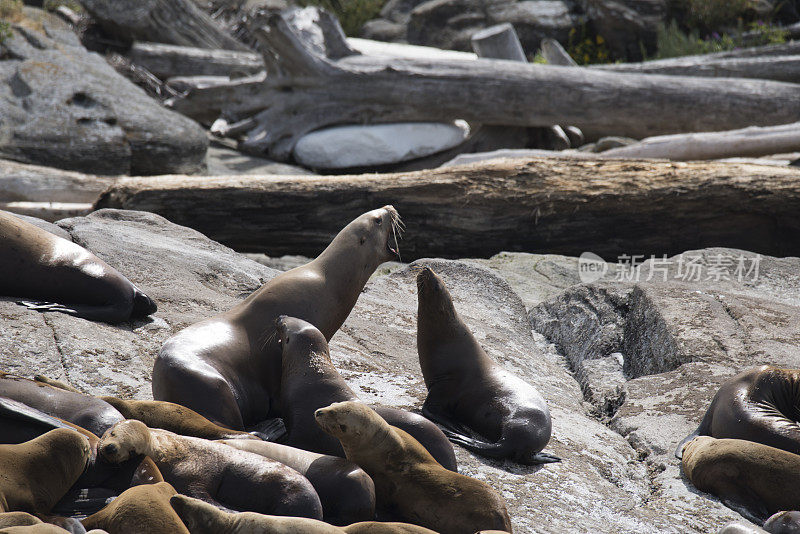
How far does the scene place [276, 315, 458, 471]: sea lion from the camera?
3.39 meters

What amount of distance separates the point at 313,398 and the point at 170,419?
593 mm

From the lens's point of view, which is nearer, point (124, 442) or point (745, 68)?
point (124, 442)

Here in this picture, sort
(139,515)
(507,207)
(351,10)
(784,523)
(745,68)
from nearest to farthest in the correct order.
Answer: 1. (139,515)
2. (784,523)
3. (507,207)
4. (745,68)
5. (351,10)

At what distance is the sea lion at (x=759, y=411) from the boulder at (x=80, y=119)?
8.11 m

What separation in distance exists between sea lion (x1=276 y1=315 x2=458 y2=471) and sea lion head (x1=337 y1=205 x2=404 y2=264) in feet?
3.13

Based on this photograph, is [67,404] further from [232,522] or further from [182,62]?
[182,62]

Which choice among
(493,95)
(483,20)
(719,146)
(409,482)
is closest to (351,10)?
(483,20)

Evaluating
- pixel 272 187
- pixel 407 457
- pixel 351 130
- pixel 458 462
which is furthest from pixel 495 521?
pixel 351 130

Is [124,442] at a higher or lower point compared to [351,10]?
lower

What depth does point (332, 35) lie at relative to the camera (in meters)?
12.2

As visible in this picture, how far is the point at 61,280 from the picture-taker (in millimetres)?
4750

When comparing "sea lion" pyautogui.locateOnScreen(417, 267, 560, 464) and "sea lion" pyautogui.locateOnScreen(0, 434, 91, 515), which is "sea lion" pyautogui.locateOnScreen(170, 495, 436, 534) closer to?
"sea lion" pyautogui.locateOnScreen(0, 434, 91, 515)

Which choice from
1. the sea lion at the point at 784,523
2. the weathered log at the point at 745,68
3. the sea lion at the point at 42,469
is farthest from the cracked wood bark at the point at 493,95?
the sea lion at the point at 42,469

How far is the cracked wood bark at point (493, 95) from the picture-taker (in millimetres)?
11680
